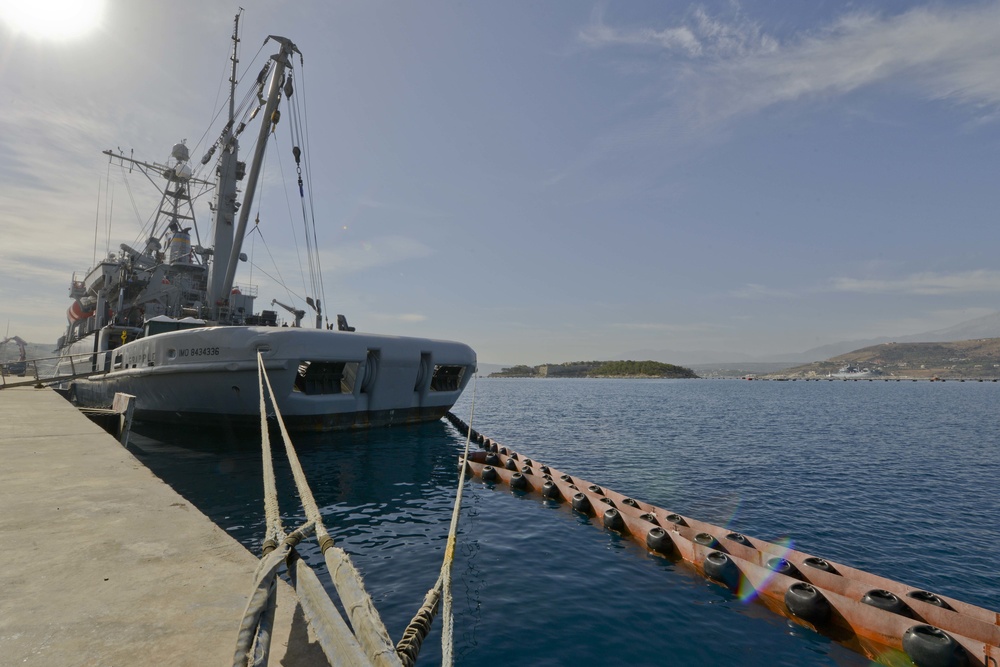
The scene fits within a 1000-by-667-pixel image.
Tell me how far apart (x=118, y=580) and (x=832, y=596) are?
30.4 ft

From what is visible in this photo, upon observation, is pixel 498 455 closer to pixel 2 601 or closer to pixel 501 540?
pixel 501 540

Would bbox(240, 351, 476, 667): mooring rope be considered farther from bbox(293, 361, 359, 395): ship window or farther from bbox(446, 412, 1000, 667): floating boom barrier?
bbox(293, 361, 359, 395): ship window

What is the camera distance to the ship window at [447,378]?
27.4 metres

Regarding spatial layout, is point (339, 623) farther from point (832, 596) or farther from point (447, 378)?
point (447, 378)

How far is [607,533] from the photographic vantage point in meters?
11.1

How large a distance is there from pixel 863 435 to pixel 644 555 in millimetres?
30590

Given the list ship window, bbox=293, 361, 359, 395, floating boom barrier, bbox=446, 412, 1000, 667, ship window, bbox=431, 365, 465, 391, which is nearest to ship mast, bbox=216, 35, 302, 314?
ship window, bbox=293, 361, 359, 395

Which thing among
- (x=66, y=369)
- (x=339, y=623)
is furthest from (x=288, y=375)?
(x=66, y=369)

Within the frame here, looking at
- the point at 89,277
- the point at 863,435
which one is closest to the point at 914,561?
the point at 863,435

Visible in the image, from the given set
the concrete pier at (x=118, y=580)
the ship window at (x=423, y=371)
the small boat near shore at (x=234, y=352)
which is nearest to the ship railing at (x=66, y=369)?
the small boat near shore at (x=234, y=352)

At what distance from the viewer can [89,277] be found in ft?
129

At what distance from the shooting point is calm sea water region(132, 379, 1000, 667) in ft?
22.3

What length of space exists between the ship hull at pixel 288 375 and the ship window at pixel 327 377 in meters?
0.05

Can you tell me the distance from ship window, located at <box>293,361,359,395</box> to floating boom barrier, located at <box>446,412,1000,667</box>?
44.7 feet
